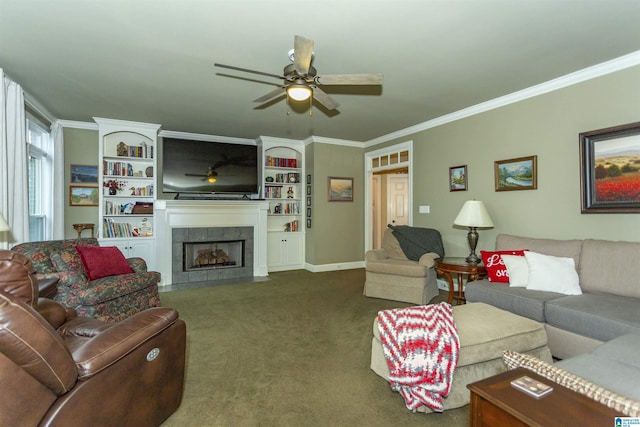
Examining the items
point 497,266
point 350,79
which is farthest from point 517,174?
point 350,79

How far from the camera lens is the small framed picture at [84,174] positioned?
4.95 meters

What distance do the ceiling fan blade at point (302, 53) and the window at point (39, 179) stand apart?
3936 mm

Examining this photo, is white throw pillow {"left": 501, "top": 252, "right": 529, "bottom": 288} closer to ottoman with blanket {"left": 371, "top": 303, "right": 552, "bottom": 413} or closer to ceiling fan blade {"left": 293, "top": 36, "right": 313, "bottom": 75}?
ottoman with blanket {"left": 371, "top": 303, "right": 552, "bottom": 413}

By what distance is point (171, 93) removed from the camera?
12.2 ft

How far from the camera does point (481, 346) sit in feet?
6.21

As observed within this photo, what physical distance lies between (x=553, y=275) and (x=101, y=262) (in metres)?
4.30

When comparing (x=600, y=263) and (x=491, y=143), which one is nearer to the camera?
(x=600, y=263)

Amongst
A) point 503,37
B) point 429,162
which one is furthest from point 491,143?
point 503,37

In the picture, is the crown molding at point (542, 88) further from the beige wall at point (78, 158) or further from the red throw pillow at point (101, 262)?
the beige wall at point (78, 158)

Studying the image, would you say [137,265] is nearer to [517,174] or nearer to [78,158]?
[78,158]

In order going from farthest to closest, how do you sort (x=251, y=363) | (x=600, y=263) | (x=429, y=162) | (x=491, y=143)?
(x=429, y=162), (x=491, y=143), (x=600, y=263), (x=251, y=363)

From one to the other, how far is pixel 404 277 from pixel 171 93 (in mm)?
3590

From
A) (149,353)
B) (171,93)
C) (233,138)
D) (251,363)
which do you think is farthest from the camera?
(233,138)

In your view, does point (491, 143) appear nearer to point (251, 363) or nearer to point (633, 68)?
point (633, 68)
